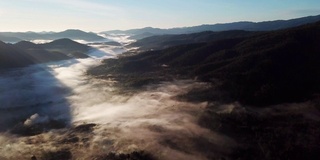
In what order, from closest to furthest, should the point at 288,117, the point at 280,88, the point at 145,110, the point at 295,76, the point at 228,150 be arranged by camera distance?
1. the point at 228,150
2. the point at 288,117
3. the point at 145,110
4. the point at 280,88
5. the point at 295,76

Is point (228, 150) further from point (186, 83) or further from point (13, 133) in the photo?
point (186, 83)

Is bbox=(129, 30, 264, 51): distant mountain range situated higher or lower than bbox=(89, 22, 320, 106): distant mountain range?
lower

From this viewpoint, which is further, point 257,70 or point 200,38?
point 200,38

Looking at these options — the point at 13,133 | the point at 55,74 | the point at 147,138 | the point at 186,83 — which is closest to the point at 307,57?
the point at 186,83

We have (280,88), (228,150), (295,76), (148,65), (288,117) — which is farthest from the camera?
(148,65)

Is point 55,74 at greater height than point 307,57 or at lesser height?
lesser

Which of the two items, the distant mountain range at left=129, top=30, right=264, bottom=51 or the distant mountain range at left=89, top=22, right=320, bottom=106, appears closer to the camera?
the distant mountain range at left=89, top=22, right=320, bottom=106

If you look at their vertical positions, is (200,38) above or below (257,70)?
below

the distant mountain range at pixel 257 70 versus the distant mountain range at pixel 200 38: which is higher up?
the distant mountain range at pixel 257 70

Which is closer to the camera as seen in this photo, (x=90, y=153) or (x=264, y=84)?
(x=90, y=153)

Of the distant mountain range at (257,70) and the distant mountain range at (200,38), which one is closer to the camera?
the distant mountain range at (257,70)
